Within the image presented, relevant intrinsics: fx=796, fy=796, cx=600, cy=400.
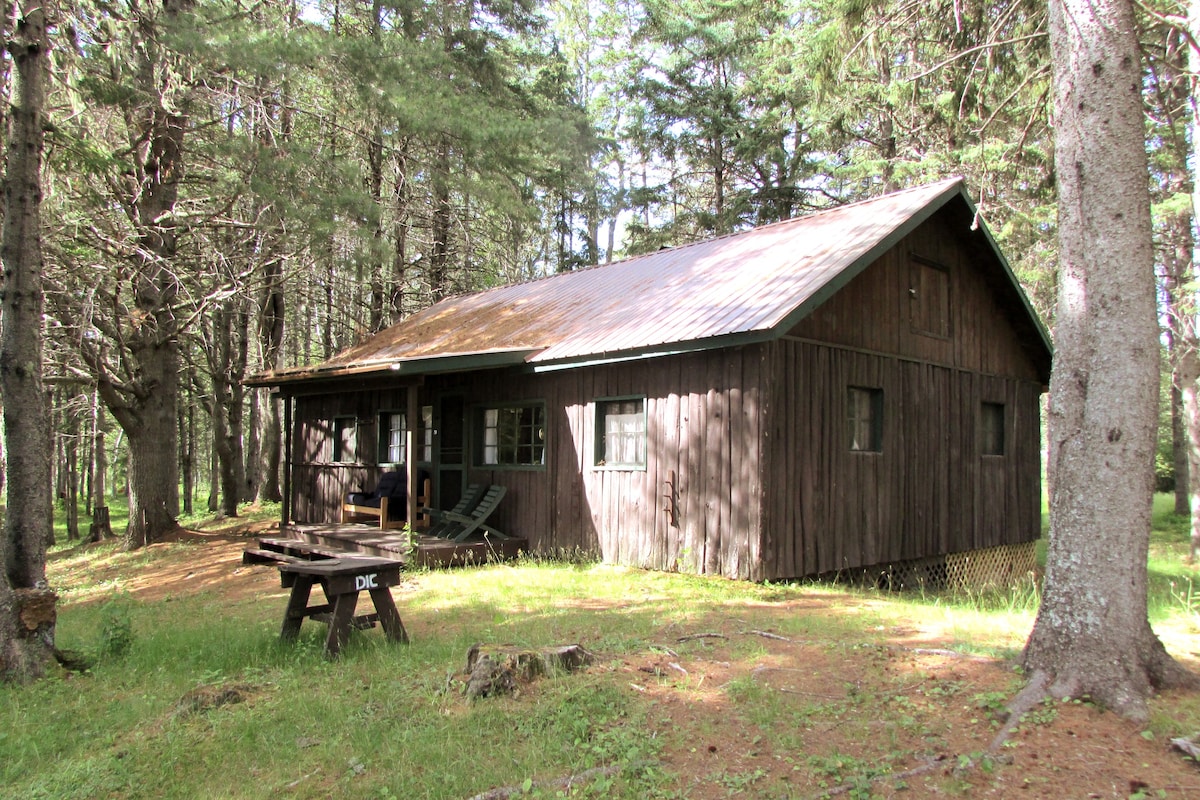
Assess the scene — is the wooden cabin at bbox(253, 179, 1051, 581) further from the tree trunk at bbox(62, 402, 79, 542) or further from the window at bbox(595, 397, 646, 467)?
the tree trunk at bbox(62, 402, 79, 542)

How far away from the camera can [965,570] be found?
1219 centimetres

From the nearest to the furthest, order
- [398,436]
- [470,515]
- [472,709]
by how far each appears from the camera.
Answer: [472,709], [470,515], [398,436]

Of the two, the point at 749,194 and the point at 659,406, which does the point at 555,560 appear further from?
the point at 749,194

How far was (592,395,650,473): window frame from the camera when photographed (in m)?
9.91

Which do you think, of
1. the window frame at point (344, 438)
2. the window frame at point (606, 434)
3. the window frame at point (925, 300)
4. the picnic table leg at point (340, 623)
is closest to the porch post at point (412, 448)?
the window frame at point (606, 434)

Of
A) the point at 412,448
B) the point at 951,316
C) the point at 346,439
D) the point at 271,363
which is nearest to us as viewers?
the point at 412,448

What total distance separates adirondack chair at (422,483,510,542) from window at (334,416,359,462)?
323 cm

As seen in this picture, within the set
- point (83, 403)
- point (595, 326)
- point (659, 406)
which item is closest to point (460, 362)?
point (595, 326)

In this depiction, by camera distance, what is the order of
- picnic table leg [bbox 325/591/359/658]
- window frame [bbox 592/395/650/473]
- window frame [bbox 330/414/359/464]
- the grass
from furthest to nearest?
1. window frame [bbox 330/414/359/464]
2. window frame [bbox 592/395/650/473]
3. picnic table leg [bbox 325/591/359/658]
4. the grass

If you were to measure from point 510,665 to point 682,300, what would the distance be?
6.57 m

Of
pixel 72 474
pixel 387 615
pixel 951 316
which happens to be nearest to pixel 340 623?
pixel 387 615

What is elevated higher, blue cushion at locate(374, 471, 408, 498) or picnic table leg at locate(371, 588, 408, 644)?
blue cushion at locate(374, 471, 408, 498)

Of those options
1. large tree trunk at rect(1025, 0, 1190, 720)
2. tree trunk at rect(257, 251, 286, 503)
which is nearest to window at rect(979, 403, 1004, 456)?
large tree trunk at rect(1025, 0, 1190, 720)

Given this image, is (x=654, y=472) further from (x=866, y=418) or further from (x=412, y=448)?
(x=412, y=448)
